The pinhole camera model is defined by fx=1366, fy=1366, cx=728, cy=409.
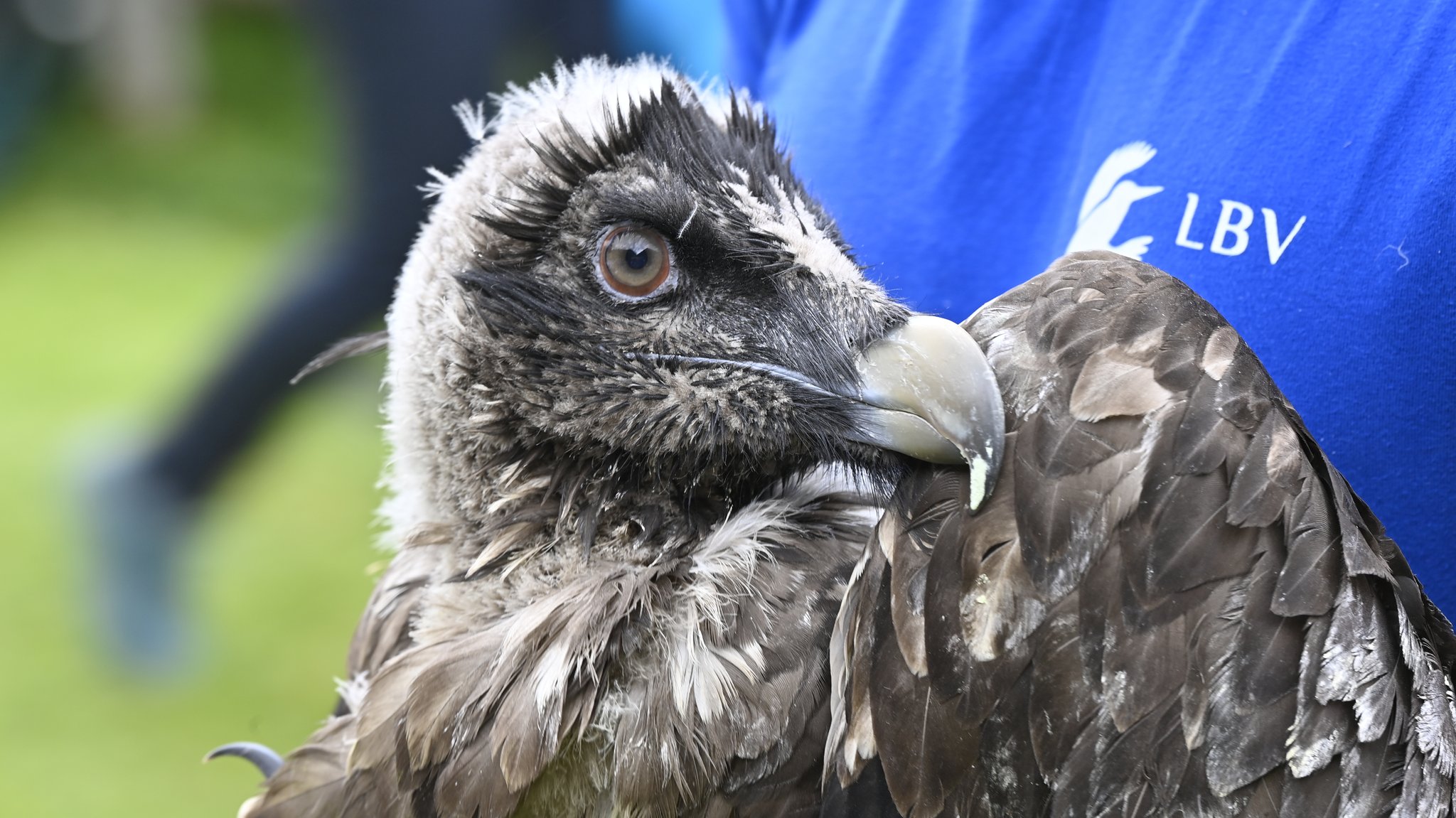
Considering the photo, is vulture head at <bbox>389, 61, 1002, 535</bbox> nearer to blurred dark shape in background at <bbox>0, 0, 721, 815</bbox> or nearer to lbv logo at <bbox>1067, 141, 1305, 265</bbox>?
lbv logo at <bbox>1067, 141, 1305, 265</bbox>

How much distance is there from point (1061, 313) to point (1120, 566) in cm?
33

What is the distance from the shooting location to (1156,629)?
1592 millimetres

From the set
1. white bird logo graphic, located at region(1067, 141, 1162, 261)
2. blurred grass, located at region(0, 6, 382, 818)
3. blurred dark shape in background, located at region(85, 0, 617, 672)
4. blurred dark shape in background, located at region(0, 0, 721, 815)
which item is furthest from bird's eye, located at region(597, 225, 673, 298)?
blurred grass, located at region(0, 6, 382, 818)

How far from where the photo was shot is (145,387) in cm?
1170

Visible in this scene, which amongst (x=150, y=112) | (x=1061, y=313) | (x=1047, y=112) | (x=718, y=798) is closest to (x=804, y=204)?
(x=1047, y=112)

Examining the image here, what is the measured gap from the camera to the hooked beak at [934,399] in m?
1.69

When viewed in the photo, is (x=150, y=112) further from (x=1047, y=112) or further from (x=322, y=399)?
(x=1047, y=112)

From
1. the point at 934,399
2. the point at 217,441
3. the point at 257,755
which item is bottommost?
the point at 257,755

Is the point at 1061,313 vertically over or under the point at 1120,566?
over

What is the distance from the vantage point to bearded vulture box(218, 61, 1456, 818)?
1.60m

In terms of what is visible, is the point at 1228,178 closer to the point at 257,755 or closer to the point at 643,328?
the point at 643,328

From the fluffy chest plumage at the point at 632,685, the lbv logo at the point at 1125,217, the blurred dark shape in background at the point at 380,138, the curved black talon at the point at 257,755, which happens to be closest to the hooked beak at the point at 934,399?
the fluffy chest plumage at the point at 632,685

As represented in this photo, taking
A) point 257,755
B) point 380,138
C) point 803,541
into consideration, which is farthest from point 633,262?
point 380,138

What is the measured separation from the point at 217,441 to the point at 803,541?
627cm
